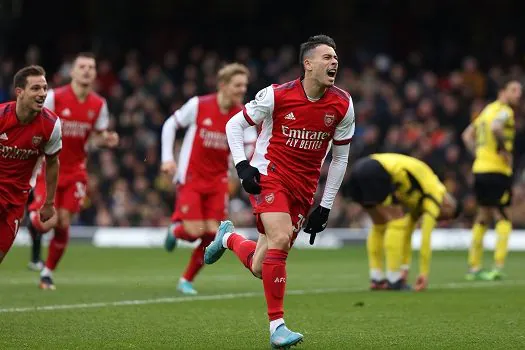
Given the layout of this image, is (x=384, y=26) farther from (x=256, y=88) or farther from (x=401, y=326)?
(x=401, y=326)

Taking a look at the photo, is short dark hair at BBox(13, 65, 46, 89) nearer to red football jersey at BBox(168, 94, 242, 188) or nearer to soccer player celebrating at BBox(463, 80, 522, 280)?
red football jersey at BBox(168, 94, 242, 188)

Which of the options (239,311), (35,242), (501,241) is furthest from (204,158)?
(501,241)

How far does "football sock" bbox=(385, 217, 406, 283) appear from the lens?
13.8 metres

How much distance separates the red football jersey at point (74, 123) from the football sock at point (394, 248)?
3.53m

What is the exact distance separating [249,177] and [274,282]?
0.78 m

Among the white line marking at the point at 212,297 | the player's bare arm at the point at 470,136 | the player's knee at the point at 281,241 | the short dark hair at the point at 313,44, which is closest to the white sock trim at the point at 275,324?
the player's knee at the point at 281,241

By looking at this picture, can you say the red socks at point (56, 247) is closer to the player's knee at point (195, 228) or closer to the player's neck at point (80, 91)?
the player's knee at point (195, 228)

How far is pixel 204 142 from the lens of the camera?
1380cm

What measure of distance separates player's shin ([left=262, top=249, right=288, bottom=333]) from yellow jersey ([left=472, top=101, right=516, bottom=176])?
792 centimetres

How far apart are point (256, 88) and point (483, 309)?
1508 cm

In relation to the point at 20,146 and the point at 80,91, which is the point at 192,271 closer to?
the point at 80,91

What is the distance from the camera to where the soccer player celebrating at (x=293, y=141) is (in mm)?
8898

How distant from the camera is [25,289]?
1334 centimetres

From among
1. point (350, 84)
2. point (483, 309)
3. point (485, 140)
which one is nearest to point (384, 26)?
point (350, 84)
